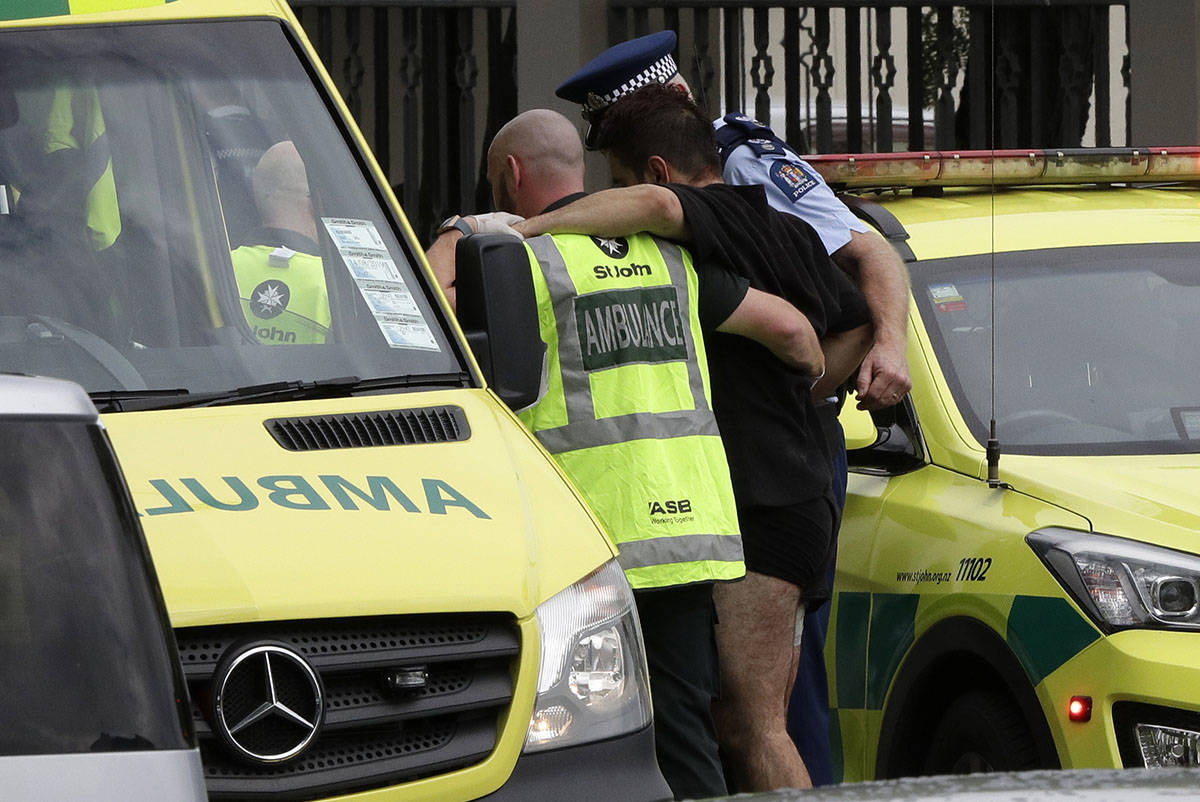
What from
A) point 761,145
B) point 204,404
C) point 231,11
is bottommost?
point 204,404

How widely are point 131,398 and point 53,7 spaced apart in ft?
3.32

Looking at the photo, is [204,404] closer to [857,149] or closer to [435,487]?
[435,487]

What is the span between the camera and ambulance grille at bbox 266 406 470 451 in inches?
138

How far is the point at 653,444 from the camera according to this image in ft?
13.6

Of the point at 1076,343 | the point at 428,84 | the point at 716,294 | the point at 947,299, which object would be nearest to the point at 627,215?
the point at 716,294

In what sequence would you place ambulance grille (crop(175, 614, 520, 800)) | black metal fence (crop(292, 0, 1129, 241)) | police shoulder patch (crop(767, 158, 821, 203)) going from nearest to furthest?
ambulance grille (crop(175, 614, 520, 800)), police shoulder patch (crop(767, 158, 821, 203)), black metal fence (crop(292, 0, 1129, 241))

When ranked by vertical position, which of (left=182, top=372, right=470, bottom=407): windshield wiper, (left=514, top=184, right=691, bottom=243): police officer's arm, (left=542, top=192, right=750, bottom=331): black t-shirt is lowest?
(left=182, top=372, right=470, bottom=407): windshield wiper

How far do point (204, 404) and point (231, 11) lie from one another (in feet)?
3.52

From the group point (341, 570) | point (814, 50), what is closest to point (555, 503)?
point (341, 570)

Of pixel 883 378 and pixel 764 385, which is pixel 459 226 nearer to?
pixel 764 385

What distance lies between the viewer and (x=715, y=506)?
4.14m

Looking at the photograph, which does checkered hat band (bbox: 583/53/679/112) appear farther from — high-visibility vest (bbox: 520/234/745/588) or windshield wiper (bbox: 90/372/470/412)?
windshield wiper (bbox: 90/372/470/412)

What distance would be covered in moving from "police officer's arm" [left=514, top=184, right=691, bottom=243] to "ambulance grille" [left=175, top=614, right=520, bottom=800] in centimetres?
127

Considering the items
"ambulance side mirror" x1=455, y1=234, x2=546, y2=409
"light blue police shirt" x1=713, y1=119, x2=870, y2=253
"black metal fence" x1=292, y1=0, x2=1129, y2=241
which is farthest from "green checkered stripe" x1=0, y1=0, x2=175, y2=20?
"black metal fence" x1=292, y1=0, x2=1129, y2=241
